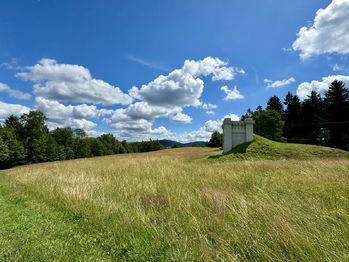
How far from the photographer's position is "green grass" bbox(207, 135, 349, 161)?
1750 cm

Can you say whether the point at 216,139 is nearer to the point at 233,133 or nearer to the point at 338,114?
the point at 338,114

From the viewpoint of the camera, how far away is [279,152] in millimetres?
18312

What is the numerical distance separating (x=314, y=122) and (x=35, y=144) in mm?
60292

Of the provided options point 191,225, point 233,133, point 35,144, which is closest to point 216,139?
point 35,144

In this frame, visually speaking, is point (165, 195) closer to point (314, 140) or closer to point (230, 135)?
point (230, 135)

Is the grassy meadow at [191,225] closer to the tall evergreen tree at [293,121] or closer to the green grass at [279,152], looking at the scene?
the green grass at [279,152]

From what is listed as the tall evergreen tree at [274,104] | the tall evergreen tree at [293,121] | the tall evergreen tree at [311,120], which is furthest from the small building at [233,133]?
the tall evergreen tree at [274,104]

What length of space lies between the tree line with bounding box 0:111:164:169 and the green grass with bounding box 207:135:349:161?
4442 centimetres

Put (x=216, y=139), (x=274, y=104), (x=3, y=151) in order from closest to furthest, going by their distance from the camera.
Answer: (x=3, y=151)
(x=216, y=139)
(x=274, y=104)

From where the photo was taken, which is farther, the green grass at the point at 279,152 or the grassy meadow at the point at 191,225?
the green grass at the point at 279,152

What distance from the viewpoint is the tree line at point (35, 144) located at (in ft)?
166

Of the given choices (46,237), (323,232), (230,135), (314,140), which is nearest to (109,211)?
(46,237)

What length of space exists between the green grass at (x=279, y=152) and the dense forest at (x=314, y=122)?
23596mm

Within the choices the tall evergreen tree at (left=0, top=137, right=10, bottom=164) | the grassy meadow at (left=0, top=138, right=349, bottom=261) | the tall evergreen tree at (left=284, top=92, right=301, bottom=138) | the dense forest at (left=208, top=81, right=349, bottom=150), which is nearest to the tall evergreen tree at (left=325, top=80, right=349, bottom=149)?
the dense forest at (left=208, top=81, right=349, bottom=150)
